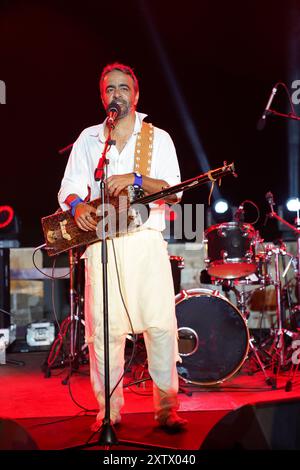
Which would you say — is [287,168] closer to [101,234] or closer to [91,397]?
[91,397]

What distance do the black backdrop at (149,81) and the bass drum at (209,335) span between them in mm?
3057

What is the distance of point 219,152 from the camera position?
778 cm

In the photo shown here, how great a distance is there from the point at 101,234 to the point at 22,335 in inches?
213

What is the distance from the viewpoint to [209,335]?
489 centimetres

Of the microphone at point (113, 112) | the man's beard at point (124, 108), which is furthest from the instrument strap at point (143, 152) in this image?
the microphone at point (113, 112)

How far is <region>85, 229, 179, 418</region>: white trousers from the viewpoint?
3311 millimetres

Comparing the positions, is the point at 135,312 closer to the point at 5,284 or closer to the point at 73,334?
the point at 73,334

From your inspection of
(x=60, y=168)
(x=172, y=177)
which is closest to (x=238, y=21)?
(x=60, y=168)

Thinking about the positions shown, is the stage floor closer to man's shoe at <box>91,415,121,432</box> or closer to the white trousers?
man's shoe at <box>91,415,121,432</box>

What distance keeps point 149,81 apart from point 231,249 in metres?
3.53

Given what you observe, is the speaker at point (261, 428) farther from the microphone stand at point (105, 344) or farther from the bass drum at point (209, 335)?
the bass drum at point (209, 335)

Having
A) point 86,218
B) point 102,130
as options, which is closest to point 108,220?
point 86,218

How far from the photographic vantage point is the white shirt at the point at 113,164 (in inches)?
135

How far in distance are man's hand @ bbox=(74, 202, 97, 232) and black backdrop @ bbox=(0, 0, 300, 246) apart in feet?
15.2
